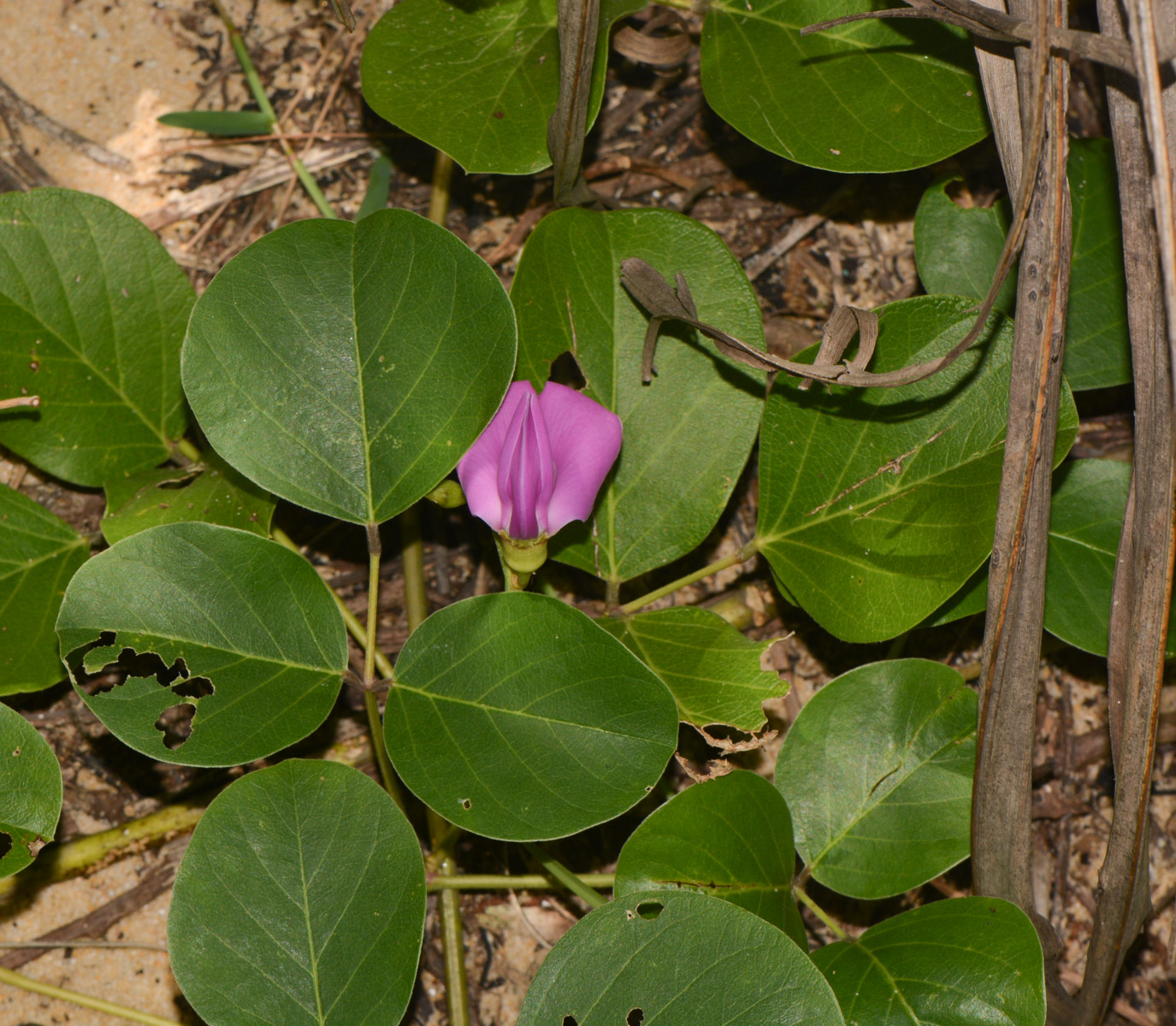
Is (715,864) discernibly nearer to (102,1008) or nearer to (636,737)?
Result: (636,737)

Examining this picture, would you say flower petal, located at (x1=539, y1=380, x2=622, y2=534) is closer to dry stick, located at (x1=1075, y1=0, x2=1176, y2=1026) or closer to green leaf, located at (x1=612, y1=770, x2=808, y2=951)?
green leaf, located at (x1=612, y1=770, x2=808, y2=951)

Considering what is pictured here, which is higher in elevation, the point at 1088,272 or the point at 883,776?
the point at 1088,272

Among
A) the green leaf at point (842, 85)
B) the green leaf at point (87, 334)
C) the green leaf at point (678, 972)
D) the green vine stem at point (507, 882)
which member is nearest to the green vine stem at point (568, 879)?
the green vine stem at point (507, 882)

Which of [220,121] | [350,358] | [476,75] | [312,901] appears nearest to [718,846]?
[312,901]

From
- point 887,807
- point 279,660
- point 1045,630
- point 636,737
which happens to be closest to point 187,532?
point 279,660

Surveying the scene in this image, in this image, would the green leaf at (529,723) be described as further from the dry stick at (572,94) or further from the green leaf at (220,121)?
the green leaf at (220,121)

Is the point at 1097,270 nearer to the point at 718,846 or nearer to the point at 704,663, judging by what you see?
the point at 704,663

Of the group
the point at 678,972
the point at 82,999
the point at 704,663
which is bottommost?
the point at 82,999
